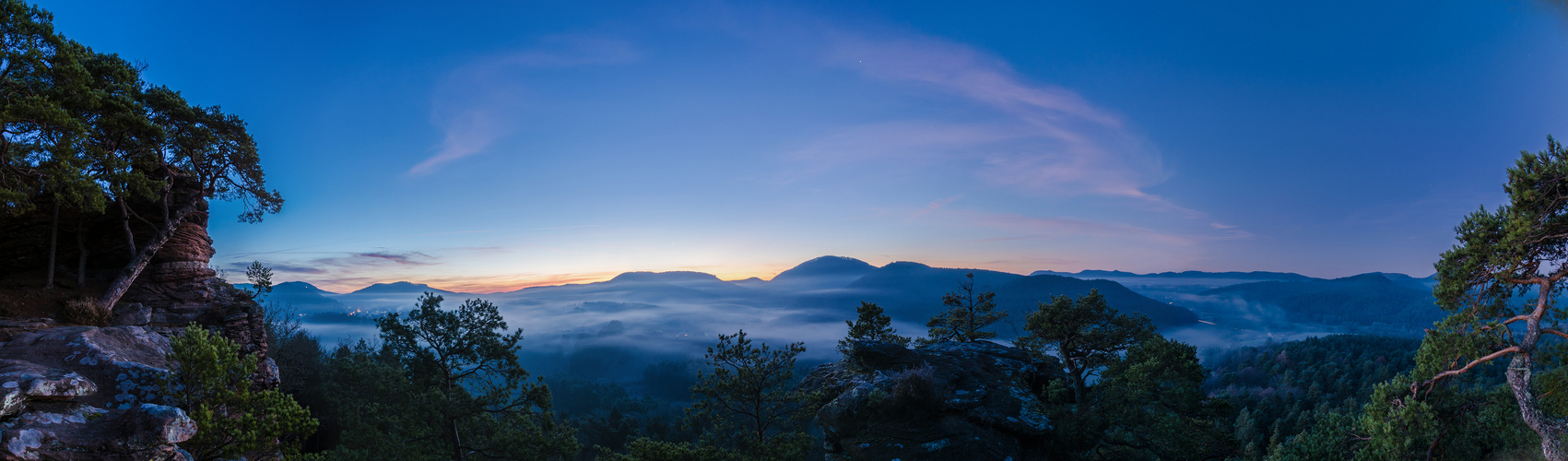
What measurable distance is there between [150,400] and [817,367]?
24187 millimetres

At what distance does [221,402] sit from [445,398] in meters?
17.3

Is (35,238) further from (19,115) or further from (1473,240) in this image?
(1473,240)

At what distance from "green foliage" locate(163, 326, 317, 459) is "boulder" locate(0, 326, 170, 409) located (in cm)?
56

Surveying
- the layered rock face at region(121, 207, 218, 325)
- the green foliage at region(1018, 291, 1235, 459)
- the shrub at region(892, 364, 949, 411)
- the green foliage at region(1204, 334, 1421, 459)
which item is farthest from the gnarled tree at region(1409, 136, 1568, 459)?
the green foliage at region(1204, 334, 1421, 459)

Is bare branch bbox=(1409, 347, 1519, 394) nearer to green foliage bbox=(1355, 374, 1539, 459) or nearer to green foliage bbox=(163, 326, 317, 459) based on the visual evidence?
green foliage bbox=(1355, 374, 1539, 459)

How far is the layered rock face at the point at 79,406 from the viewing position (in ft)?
27.4

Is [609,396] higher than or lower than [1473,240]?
lower

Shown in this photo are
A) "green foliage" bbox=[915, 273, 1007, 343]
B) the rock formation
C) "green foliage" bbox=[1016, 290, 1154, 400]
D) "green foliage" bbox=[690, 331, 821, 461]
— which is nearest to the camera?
the rock formation

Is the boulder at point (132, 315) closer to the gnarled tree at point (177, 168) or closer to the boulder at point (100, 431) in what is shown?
the gnarled tree at point (177, 168)

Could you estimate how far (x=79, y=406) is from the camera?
942cm

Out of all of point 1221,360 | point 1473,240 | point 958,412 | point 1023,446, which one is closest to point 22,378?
point 958,412

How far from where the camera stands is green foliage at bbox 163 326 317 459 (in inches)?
384

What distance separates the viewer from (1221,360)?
179250 millimetres

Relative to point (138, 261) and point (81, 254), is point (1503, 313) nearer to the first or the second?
point (138, 261)
